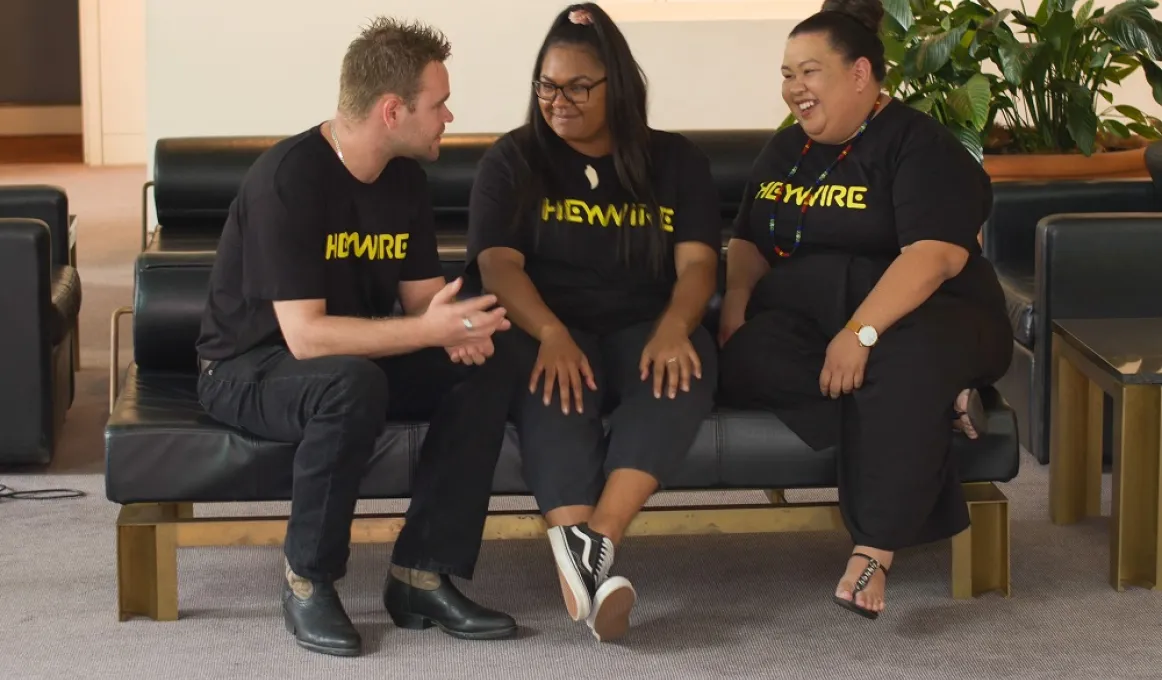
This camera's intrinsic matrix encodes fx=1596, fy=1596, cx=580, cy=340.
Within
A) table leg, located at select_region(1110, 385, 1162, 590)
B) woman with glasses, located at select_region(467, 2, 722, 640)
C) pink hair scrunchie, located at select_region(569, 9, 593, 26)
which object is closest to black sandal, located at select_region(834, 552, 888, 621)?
woman with glasses, located at select_region(467, 2, 722, 640)

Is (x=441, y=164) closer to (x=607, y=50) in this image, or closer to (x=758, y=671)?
(x=607, y=50)

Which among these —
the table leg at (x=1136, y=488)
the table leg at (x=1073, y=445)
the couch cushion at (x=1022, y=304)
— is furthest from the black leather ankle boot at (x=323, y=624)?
the couch cushion at (x=1022, y=304)

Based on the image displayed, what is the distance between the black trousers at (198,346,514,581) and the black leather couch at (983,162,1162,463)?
1497mm

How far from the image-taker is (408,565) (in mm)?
2777

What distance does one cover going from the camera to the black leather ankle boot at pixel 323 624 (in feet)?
8.82

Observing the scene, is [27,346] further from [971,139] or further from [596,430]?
[971,139]

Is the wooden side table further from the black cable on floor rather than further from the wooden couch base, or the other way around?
the black cable on floor

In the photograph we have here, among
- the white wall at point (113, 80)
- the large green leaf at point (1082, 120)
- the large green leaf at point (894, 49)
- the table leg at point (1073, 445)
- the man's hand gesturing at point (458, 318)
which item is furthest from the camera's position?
the white wall at point (113, 80)

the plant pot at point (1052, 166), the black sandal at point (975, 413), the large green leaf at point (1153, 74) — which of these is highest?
the large green leaf at point (1153, 74)

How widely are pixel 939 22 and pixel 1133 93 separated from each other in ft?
6.89

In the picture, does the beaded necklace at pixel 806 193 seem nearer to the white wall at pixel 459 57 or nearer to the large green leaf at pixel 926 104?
the large green leaf at pixel 926 104

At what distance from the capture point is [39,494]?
3.62 meters

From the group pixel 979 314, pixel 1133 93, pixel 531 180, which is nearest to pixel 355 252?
pixel 531 180

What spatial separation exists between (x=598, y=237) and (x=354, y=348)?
581 millimetres
